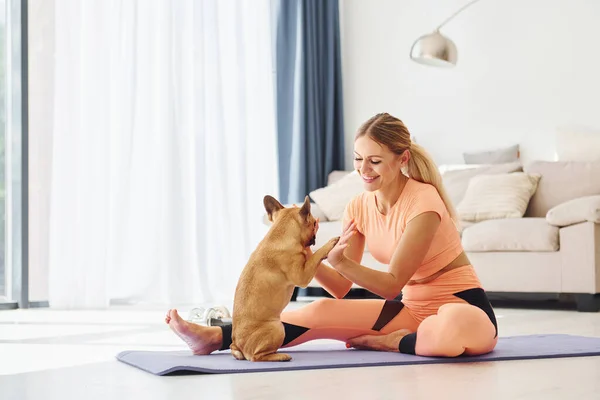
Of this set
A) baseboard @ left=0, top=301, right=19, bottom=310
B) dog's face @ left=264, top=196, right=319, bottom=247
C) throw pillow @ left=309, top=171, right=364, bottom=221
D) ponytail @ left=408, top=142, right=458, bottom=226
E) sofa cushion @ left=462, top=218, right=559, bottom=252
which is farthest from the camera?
throw pillow @ left=309, top=171, right=364, bottom=221

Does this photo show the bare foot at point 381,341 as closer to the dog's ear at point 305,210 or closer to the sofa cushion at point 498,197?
the dog's ear at point 305,210

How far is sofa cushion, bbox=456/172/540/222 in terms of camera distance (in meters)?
4.69

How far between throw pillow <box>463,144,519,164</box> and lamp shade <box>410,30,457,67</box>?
24.9 inches

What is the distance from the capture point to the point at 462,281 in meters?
2.39

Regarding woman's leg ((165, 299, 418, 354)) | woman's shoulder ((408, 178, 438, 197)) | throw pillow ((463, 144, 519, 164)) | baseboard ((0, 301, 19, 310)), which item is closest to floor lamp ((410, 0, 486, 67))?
throw pillow ((463, 144, 519, 164))

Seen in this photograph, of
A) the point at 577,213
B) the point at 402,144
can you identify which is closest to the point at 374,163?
the point at 402,144

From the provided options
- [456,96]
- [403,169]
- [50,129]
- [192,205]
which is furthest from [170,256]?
[403,169]

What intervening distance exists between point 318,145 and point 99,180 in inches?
71.1

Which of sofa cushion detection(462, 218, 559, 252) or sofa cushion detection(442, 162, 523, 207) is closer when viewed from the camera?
sofa cushion detection(462, 218, 559, 252)

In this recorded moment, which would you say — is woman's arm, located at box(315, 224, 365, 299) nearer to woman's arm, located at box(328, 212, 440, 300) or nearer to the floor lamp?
woman's arm, located at box(328, 212, 440, 300)

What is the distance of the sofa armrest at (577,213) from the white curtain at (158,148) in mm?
2110

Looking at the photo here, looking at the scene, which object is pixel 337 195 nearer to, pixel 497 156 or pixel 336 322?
pixel 497 156

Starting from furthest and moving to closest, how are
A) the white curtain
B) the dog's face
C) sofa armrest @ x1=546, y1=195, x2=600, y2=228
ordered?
the white curtain → sofa armrest @ x1=546, y1=195, x2=600, y2=228 → the dog's face

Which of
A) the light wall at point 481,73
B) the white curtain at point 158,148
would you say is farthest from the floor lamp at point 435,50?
the white curtain at point 158,148
